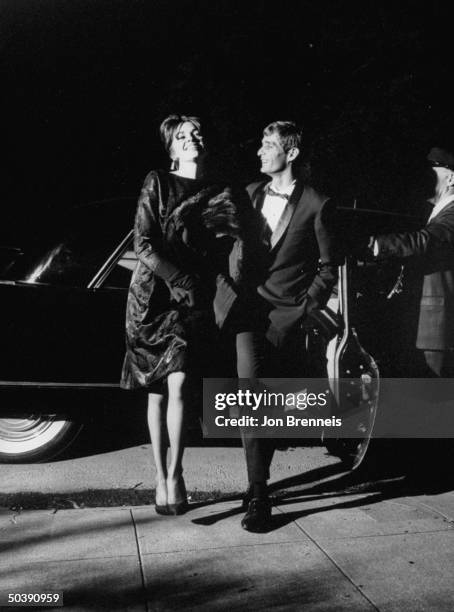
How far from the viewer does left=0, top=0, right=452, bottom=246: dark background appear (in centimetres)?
505

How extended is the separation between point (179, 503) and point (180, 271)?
118 centimetres

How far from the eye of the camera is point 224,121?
4.98 metres

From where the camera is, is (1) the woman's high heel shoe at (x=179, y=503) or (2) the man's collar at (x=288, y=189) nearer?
(1) the woman's high heel shoe at (x=179, y=503)

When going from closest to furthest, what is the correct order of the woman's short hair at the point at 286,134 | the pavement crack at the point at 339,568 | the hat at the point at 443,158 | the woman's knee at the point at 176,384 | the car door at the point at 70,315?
the pavement crack at the point at 339,568, the woman's knee at the point at 176,384, the woman's short hair at the point at 286,134, the car door at the point at 70,315, the hat at the point at 443,158

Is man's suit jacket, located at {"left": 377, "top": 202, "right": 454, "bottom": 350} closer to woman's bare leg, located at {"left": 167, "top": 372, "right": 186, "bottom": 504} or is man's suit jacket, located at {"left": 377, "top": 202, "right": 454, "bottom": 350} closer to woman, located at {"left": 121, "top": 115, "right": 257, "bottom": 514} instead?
woman, located at {"left": 121, "top": 115, "right": 257, "bottom": 514}

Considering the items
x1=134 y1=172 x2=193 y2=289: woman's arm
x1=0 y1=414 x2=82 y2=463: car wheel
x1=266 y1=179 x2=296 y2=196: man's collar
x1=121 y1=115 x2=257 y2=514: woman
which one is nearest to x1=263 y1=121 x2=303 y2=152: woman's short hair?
x1=266 y1=179 x2=296 y2=196: man's collar

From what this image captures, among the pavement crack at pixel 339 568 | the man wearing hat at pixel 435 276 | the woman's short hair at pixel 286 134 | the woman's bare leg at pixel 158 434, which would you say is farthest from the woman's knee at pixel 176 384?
the man wearing hat at pixel 435 276

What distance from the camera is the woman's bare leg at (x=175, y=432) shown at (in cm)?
332

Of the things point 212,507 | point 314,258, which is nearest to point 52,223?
point 314,258

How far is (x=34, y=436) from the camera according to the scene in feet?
13.4

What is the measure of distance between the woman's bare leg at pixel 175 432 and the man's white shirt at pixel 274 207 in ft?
3.12

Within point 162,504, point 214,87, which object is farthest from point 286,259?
point 214,87

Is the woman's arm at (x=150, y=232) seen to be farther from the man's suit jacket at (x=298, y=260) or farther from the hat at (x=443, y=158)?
the hat at (x=443, y=158)

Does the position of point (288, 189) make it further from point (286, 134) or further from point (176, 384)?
point (176, 384)
